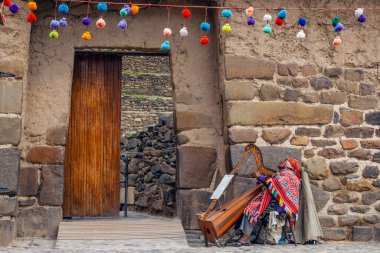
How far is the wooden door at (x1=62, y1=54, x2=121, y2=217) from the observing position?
735 cm

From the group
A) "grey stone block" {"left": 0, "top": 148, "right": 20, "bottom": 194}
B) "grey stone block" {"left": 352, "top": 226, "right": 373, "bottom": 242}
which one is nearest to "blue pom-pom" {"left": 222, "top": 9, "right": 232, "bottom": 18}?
"grey stone block" {"left": 0, "top": 148, "right": 20, "bottom": 194}

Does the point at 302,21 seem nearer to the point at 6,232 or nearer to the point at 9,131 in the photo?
the point at 9,131

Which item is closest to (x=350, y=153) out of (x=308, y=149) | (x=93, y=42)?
(x=308, y=149)

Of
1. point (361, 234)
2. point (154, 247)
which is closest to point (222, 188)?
point (154, 247)

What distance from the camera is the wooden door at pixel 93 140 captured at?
735 centimetres

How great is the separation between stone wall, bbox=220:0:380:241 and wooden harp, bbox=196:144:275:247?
548 mm

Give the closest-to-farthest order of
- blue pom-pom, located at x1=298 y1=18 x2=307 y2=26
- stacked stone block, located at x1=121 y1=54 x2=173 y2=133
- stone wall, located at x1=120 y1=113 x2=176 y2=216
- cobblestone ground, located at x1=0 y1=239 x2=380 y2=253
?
cobblestone ground, located at x1=0 y1=239 x2=380 y2=253 < blue pom-pom, located at x1=298 y1=18 x2=307 y2=26 < stone wall, located at x1=120 y1=113 x2=176 y2=216 < stacked stone block, located at x1=121 y1=54 x2=173 y2=133

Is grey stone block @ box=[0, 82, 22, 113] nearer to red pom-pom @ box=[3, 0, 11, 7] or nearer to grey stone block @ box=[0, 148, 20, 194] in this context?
grey stone block @ box=[0, 148, 20, 194]

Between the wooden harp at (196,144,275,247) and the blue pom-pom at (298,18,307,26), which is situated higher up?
the blue pom-pom at (298,18,307,26)

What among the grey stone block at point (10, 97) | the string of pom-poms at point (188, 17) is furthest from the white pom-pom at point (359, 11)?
the grey stone block at point (10, 97)

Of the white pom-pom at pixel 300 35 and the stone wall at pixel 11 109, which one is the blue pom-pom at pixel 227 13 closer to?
the white pom-pom at pixel 300 35

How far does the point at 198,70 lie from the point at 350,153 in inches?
78.6

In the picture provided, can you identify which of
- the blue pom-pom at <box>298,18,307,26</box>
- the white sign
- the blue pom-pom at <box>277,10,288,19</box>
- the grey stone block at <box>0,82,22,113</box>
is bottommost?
the white sign

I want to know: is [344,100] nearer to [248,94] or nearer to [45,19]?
[248,94]
